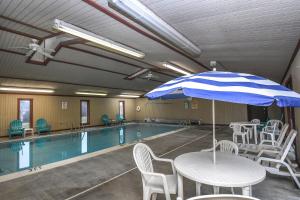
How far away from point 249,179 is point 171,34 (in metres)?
2.69

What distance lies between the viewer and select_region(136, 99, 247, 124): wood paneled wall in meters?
14.1

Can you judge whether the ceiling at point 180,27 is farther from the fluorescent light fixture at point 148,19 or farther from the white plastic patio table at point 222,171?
the white plastic patio table at point 222,171

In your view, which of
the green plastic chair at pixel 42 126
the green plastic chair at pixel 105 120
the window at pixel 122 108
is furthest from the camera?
the window at pixel 122 108

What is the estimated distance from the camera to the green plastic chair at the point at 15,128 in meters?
9.69

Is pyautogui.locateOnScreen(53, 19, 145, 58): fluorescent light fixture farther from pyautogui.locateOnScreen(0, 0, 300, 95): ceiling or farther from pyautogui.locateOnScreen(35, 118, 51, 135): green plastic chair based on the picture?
pyautogui.locateOnScreen(35, 118, 51, 135): green plastic chair

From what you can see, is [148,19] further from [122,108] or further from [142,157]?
[122,108]


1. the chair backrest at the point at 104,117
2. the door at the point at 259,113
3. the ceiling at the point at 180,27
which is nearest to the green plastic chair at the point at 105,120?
the chair backrest at the point at 104,117

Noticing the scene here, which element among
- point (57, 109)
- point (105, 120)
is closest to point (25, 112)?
point (57, 109)

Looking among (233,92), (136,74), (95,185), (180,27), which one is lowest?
(95,185)

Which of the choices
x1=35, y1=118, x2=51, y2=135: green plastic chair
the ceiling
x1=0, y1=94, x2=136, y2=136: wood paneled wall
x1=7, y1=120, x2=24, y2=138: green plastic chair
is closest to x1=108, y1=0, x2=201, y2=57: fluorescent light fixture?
the ceiling

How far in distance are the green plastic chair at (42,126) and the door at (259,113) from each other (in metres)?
13.6

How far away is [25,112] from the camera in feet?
35.7

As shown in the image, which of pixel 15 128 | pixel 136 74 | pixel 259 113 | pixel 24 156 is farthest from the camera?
pixel 259 113

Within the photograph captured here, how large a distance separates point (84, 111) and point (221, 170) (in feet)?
43.7
